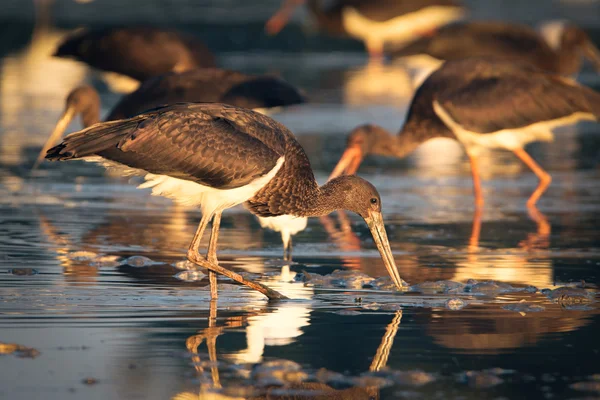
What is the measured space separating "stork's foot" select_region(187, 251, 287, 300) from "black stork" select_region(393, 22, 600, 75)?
1015 centimetres

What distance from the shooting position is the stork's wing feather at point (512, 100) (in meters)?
13.1

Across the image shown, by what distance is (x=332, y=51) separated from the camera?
3117 cm

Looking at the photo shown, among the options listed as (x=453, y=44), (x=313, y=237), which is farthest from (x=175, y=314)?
(x=453, y=44)

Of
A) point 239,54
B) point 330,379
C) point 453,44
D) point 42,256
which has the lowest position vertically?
point 330,379

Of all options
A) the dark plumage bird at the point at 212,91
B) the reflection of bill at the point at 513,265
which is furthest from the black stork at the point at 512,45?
the reflection of bill at the point at 513,265

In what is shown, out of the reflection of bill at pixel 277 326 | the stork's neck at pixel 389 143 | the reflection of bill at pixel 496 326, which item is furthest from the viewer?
the stork's neck at pixel 389 143

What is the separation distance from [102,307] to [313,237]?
3508 millimetres

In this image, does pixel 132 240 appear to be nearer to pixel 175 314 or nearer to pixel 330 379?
pixel 175 314

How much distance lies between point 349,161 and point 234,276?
543 centimetres

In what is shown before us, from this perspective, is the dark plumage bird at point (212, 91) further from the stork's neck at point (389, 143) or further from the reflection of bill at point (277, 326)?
the reflection of bill at point (277, 326)

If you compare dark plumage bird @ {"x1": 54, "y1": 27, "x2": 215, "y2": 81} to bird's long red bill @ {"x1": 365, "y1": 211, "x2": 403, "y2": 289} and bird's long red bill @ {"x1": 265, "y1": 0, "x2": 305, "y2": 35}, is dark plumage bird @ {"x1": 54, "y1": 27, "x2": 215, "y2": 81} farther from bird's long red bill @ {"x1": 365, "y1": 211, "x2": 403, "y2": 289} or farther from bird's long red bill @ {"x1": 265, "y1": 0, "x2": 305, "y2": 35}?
bird's long red bill @ {"x1": 265, "y1": 0, "x2": 305, "y2": 35}

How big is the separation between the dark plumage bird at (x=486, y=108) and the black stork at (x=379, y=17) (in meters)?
16.2

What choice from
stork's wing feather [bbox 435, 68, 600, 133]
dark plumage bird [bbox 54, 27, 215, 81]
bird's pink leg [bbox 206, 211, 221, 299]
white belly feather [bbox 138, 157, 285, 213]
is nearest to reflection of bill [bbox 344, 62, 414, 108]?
→ dark plumage bird [bbox 54, 27, 215, 81]

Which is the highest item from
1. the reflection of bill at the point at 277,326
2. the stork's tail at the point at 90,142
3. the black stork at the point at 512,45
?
the black stork at the point at 512,45
